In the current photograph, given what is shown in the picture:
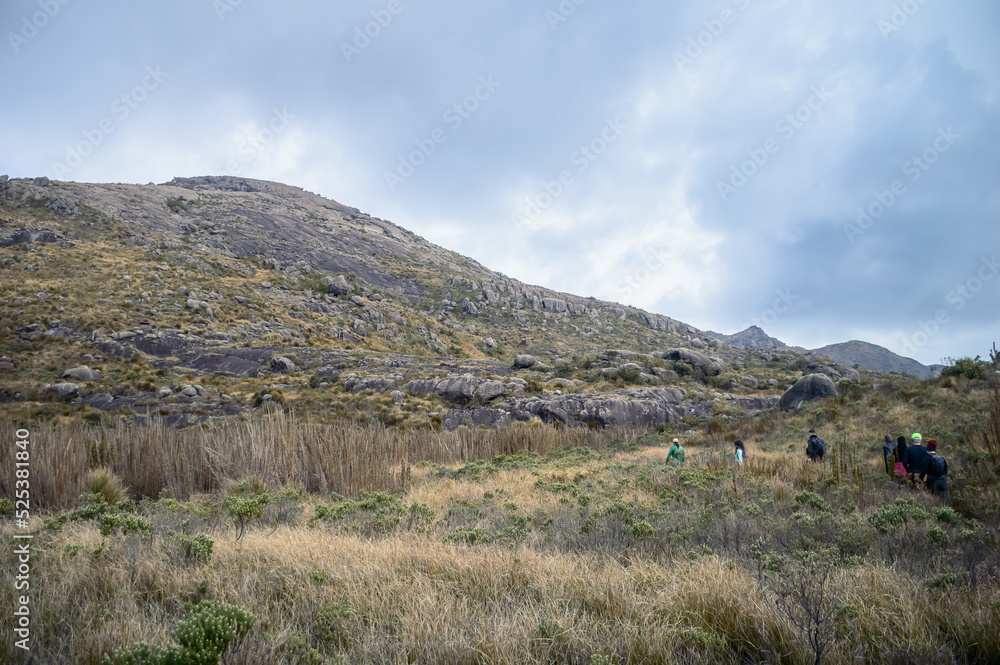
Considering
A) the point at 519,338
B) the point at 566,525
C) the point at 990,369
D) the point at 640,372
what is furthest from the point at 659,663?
the point at 519,338

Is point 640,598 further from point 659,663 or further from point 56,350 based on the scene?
point 56,350

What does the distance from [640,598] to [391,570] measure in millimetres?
2068

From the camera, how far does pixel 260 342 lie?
3453cm

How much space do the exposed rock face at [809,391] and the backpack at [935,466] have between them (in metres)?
17.9

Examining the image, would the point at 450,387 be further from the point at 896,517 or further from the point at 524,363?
the point at 896,517

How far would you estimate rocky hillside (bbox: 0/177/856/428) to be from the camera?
22984mm

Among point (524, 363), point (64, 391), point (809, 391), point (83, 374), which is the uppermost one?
point (83, 374)

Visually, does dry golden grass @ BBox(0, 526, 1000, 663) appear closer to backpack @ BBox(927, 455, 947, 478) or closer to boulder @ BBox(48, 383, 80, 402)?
backpack @ BBox(927, 455, 947, 478)

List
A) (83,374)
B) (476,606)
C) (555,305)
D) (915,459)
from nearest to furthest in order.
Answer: (476,606) < (915,459) < (83,374) < (555,305)

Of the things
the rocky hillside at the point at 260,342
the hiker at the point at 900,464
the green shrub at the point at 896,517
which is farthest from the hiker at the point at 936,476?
the rocky hillside at the point at 260,342

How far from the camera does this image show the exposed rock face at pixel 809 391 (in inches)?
923

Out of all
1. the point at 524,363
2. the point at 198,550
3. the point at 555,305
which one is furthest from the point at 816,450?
the point at 555,305

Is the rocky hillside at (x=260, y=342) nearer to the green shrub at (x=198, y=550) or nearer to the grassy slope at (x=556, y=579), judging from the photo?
the green shrub at (x=198, y=550)

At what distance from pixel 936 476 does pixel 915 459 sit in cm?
49
